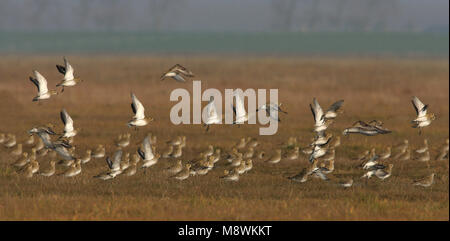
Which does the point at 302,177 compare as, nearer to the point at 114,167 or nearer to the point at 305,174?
the point at 305,174

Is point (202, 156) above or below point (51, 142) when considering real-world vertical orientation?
below

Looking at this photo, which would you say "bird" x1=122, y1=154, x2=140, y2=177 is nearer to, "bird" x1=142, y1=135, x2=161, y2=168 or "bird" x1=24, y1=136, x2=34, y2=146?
"bird" x1=142, y1=135, x2=161, y2=168

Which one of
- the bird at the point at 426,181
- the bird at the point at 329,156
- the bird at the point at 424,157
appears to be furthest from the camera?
the bird at the point at 424,157

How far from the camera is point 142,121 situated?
16172mm

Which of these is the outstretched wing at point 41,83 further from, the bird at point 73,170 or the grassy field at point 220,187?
the bird at point 73,170

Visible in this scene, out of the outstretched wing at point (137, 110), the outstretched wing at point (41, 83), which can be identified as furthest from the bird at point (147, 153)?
the outstretched wing at point (41, 83)

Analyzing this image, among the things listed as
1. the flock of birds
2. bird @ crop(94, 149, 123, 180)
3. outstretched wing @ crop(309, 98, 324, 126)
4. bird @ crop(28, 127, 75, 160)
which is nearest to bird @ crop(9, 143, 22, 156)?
the flock of birds

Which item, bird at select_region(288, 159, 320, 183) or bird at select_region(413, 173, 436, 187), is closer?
bird at select_region(413, 173, 436, 187)

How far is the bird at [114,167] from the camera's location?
16.5 meters

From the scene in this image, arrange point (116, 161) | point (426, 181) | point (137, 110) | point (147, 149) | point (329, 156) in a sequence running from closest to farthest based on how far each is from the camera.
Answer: point (137, 110) → point (116, 161) → point (147, 149) → point (426, 181) → point (329, 156)

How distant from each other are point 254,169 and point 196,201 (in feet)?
17.3

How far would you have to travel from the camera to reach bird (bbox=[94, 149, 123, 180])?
16516mm

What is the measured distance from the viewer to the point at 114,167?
16812mm

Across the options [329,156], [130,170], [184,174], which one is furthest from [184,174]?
[329,156]
